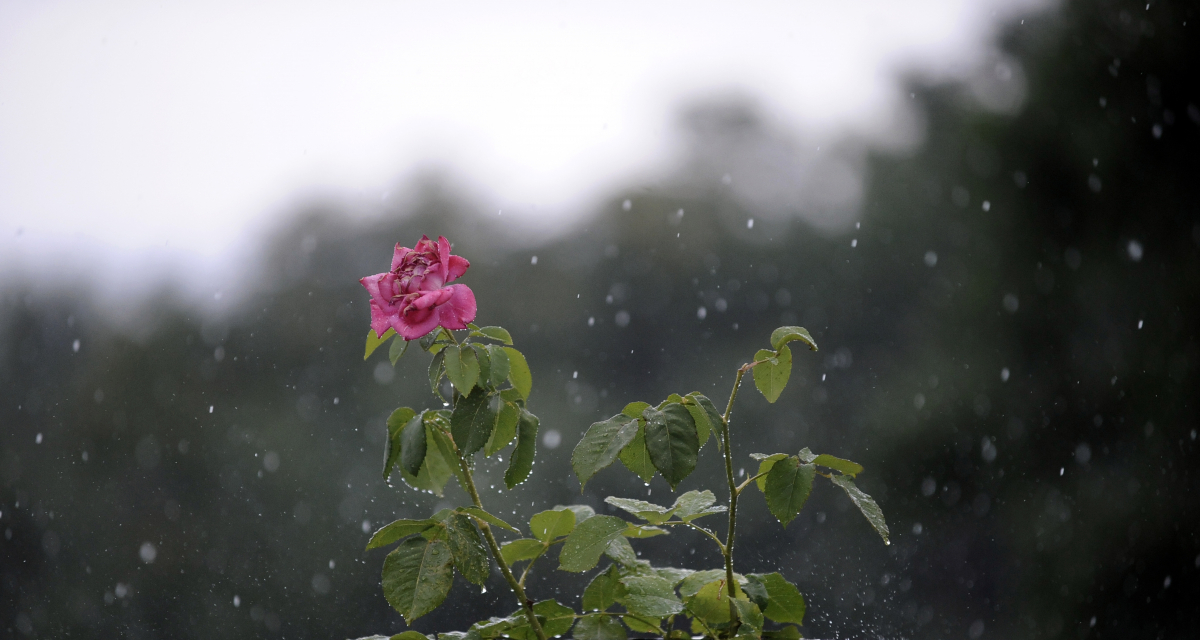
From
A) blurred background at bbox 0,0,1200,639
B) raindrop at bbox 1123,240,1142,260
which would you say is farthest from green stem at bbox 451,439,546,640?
raindrop at bbox 1123,240,1142,260

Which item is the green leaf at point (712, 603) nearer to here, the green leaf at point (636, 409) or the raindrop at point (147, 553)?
the green leaf at point (636, 409)

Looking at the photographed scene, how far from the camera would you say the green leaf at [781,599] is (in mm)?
582

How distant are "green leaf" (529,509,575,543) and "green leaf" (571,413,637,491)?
0.31 feet

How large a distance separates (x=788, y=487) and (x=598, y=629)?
0.16m

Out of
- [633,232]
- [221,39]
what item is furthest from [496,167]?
[221,39]

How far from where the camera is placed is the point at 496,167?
4.18 feet

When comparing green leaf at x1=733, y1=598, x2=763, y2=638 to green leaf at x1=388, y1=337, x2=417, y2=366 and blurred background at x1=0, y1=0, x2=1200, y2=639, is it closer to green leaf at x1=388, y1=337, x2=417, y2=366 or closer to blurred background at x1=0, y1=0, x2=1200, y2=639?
green leaf at x1=388, y1=337, x2=417, y2=366

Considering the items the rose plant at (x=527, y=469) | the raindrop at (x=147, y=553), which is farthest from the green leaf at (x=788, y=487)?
the raindrop at (x=147, y=553)

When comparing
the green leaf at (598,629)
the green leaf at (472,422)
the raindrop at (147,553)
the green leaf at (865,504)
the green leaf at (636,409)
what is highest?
the green leaf at (472,422)

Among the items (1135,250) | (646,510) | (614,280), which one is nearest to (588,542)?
(646,510)

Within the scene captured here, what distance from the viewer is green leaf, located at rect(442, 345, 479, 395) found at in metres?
0.45

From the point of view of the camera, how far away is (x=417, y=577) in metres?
0.45

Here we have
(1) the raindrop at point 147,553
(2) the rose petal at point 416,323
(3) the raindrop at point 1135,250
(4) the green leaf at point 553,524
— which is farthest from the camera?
(3) the raindrop at point 1135,250

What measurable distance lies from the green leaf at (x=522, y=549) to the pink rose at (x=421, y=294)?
17cm
